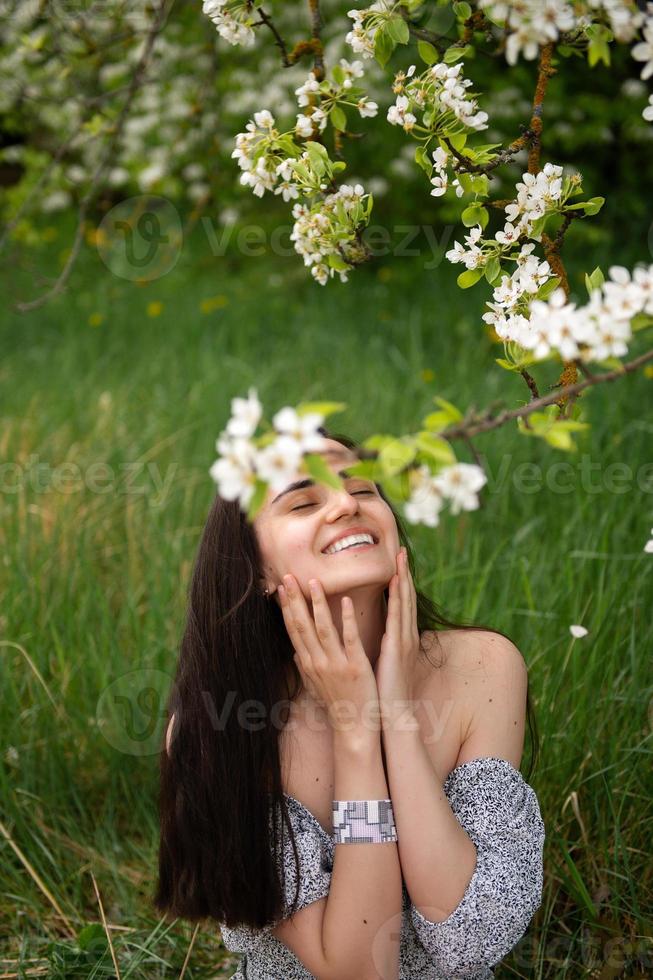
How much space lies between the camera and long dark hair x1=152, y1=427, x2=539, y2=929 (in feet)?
4.70

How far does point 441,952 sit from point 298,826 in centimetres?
26

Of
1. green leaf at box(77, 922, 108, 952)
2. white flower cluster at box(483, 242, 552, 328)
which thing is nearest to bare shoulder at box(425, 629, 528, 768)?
white flower cluster at box(483, 242, 552, 328)

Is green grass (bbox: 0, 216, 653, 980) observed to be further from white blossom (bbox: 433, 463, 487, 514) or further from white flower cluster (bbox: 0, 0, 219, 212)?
white flower cluster (bbox: 0, 0, 219, 212)

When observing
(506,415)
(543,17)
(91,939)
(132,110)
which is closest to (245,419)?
(506,415)

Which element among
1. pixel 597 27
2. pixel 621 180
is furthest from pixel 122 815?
pixel 621 180

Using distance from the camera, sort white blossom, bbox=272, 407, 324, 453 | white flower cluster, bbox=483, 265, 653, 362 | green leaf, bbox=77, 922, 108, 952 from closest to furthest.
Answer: white blossom, bbox=272, 407, 324, 453 → white flower cluster, bbox=483, 265, 653, 362 → green leaf, bbox=77, 922, 108, 952

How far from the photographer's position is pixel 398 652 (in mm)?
1370

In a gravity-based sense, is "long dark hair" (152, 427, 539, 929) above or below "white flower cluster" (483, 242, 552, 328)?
below

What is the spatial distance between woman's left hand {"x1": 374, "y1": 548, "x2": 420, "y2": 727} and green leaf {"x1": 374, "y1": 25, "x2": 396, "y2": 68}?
0.68m

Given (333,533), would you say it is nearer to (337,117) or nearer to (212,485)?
(337,117)

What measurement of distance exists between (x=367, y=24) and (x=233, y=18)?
20 centimetres

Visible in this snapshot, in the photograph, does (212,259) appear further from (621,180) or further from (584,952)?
(584,952)

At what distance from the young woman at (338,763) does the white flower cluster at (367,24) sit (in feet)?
1.84

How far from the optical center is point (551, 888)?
5.98ft
